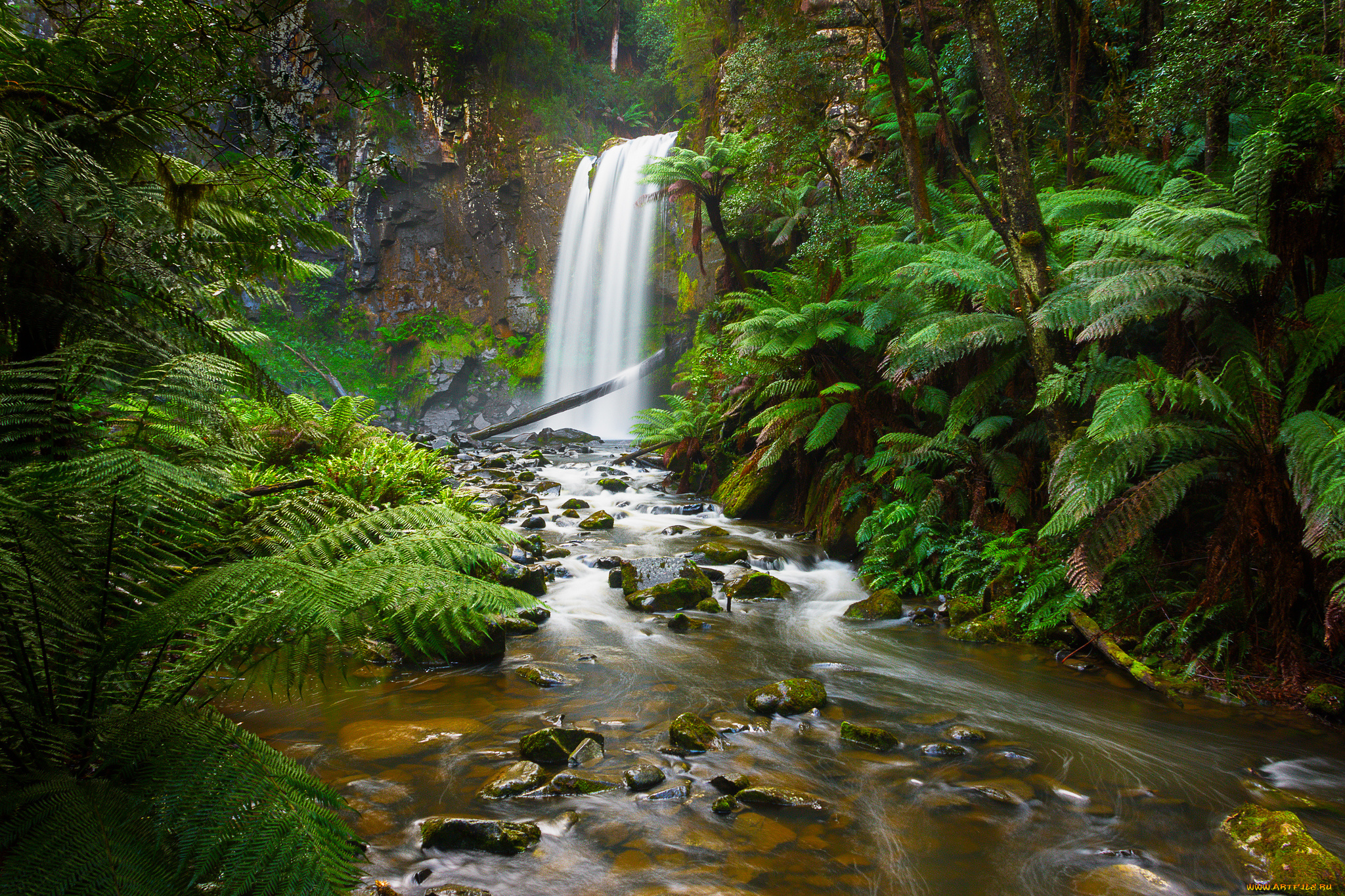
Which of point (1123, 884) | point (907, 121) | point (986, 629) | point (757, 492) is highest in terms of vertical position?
point (907, 121)

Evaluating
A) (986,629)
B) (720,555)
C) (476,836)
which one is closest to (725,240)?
(720,555)

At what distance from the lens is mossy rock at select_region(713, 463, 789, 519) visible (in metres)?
8.03

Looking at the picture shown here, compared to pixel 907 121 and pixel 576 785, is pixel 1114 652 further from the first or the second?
pixel 907 121

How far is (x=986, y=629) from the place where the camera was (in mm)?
4566

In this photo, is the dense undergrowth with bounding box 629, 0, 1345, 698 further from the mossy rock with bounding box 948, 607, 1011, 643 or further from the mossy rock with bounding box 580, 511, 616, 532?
the mossy rock with bounding box 580, 511, 616, 532

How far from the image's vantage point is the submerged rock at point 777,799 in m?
2.63

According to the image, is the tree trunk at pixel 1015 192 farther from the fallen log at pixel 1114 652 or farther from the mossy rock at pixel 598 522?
the mossy rock at pixel 598 522

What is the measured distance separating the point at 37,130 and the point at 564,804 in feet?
9.20

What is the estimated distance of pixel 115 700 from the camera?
175 centimetres

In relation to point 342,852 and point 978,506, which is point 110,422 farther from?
point 978,506

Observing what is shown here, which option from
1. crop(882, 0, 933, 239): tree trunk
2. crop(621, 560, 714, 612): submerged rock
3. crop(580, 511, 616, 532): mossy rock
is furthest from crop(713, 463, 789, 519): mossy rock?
crop(882, 0, 933, 239): tree trunk

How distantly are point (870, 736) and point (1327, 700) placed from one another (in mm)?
2074

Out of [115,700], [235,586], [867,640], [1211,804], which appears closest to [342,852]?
[235,586]

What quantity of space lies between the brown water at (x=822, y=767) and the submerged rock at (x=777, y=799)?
0.17ft
